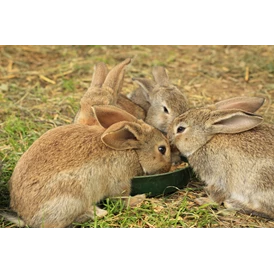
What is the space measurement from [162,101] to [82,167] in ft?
5.76

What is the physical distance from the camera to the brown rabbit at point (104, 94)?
6.37 meters

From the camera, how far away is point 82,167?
17.5 ft

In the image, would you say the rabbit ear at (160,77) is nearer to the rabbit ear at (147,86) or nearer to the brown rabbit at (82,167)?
the rabbit ear at (147,86)

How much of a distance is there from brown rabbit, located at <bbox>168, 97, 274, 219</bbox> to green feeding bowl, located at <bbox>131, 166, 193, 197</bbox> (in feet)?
0.73

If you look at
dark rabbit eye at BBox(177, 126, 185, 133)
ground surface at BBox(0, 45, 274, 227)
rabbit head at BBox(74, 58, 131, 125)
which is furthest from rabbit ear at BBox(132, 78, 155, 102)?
dark rabbit eye at BBox(177, 126, 185, 133)

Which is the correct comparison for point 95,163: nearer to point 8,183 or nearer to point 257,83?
point 8,183

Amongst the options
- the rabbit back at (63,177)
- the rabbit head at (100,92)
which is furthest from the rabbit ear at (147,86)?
the rabbit back at (63,177)

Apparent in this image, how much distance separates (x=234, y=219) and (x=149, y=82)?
2424mm

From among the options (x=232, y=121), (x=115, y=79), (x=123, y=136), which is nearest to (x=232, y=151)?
(x=232, y=121)

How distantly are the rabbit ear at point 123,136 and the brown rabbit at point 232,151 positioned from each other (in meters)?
0.48

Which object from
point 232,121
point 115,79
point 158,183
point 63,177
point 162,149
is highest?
point 115,79

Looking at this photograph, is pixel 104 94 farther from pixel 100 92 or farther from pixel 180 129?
pixel 180 129

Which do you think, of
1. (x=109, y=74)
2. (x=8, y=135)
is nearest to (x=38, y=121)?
(x=8, y=135)

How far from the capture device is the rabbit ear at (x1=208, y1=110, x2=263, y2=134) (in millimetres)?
5617
